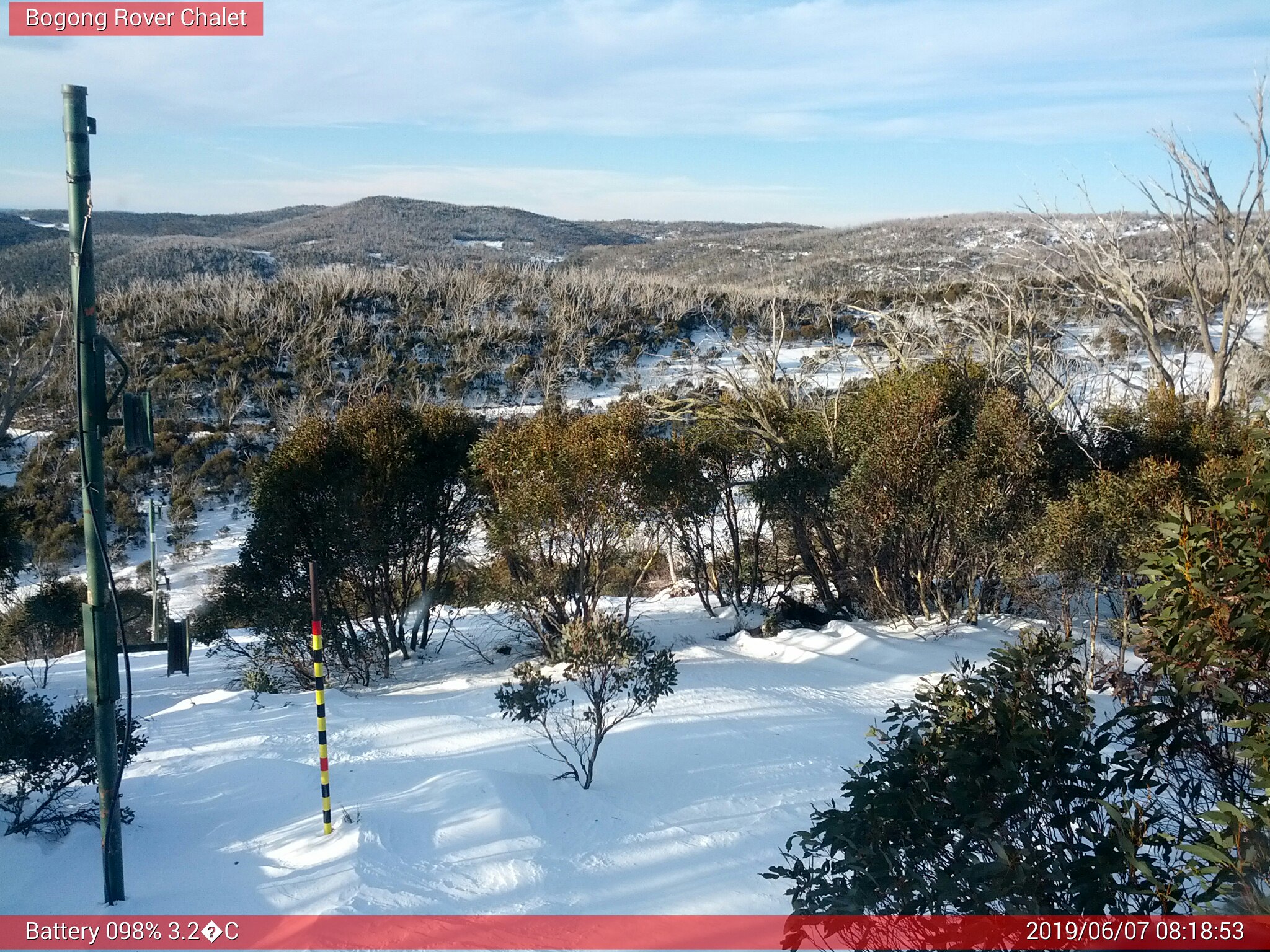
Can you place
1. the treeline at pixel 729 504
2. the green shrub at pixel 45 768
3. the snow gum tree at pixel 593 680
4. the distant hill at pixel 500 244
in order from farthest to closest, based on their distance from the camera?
the distant hill at pixel 500 244, the treeline at pixel 729 504, the snow gum tree at pixel 593 680, the green shrub at pixel 45 768

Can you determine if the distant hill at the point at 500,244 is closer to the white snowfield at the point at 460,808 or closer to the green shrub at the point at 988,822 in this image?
the white snowfield at the point at 460,808

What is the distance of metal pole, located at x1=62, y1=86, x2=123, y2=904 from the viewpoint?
407cm

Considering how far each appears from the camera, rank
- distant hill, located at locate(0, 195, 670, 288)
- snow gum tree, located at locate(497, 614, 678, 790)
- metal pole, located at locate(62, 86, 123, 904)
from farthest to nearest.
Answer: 1. distant hill, located at locate(0, 195, 670, 288)
2. snow gum tree, located at locate(497, 614, 678, 790)
3. metal pole, located at locate(62, 86, 123, 904)

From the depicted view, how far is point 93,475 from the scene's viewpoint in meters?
4.26

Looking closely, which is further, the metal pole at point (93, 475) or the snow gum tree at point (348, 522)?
the snow gum tree at point (348, 522)

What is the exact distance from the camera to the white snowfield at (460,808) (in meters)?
4.66

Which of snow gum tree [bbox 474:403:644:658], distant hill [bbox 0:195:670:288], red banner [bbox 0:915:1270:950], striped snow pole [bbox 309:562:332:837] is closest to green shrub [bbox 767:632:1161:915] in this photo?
red banner [bbox 0:915:1270:950]

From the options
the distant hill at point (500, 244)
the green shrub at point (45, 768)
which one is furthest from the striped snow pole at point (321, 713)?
the distant hill at point (500, 244)

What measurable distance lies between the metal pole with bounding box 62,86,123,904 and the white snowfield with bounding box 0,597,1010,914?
57 cm

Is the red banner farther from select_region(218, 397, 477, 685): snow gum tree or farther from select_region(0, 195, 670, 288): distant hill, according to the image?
select_region(0, 195, 670, 288): distant hill

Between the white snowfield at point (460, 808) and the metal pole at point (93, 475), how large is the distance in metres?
0.57

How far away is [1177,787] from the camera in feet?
9.93

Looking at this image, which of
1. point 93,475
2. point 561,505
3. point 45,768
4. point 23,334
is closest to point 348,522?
point 561,505

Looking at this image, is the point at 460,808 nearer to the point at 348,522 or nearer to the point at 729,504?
the point at 348,522
